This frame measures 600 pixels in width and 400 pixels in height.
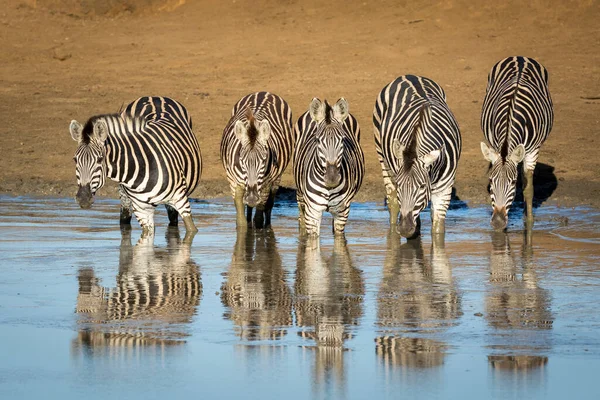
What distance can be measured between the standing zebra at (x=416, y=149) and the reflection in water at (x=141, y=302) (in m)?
2.22

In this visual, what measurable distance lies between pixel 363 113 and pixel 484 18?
773cm

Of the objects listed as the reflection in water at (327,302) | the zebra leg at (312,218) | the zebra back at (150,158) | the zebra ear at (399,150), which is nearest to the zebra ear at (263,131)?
the zebra back at (150,158)

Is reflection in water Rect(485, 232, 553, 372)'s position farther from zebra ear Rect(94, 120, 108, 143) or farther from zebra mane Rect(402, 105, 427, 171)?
zebra ear Rect(94, 120, 108, 143)

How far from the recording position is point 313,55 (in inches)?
954

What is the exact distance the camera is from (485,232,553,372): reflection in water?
690 cm

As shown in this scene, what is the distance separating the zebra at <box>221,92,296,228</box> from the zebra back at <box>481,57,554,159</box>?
252 centimetres

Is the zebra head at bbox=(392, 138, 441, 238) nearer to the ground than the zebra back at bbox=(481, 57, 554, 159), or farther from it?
nearer to the ground

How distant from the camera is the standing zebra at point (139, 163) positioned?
447 inches

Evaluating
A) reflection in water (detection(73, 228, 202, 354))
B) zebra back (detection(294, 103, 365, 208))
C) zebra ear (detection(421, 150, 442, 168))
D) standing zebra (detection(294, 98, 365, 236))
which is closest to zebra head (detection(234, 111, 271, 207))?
zebra back (detection(294, 103, 365, 208))

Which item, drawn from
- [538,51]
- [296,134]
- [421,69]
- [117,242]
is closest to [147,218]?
[117,242]

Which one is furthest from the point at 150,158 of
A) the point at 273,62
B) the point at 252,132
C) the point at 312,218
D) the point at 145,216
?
the point at 273,62

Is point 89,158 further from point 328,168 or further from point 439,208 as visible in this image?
point 439,208

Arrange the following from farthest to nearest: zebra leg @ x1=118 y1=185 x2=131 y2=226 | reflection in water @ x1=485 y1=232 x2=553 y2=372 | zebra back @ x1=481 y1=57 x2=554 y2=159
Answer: zebra back @ x1=481 y1=57 x2=554 y2=159, zebra leg @ x1=118 y1=185 x2=131 y2=226, reflection in water @ x1=485 y1=232 x2=553 y2=372

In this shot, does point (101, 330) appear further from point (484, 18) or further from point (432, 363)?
point (484, 18)
